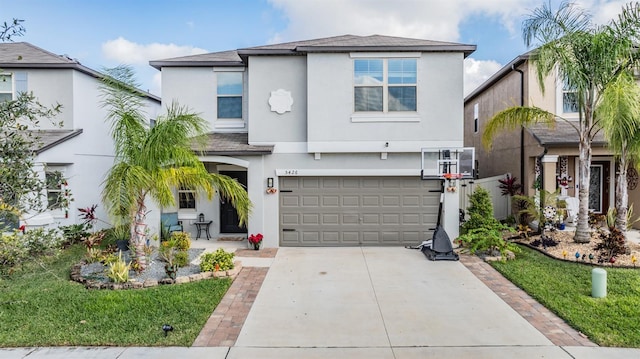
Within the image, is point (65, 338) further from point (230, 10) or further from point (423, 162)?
point (230, 10)

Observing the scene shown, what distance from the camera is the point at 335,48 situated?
11367 millimetres

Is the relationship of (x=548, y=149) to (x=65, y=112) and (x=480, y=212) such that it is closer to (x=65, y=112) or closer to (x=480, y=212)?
(x=480, y=212)

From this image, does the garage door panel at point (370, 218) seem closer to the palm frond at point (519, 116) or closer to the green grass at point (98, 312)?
the palm frond at point (519, 116)

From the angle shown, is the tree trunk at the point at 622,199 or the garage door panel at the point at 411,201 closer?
the tree trunk at the point at 622,199

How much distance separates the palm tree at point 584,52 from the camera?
9.52 metres

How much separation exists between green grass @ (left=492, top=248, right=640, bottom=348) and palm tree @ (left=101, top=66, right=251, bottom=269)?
6951 millimetres

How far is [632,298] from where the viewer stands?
22.7 ft

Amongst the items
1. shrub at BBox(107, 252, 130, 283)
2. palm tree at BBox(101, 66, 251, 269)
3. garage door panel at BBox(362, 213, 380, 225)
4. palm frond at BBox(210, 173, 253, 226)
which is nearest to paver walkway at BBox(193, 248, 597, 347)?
palm frond at BBox(210, 173, 253, 226)

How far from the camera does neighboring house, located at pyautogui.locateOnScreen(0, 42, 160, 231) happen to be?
12.5m

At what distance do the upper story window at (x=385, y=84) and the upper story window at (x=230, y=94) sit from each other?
150 inches

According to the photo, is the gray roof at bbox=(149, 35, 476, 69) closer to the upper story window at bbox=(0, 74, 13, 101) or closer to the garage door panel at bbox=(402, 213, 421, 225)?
the upper story window at bbox=(0, 74, 13, 101)

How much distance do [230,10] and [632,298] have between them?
46.6 feet

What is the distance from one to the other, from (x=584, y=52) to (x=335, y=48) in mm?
6258

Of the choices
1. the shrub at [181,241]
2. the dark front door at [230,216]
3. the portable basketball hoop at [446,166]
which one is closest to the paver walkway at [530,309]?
the portable basketball hoop at [446,166]
